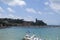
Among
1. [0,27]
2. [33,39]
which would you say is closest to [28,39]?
[33,39]

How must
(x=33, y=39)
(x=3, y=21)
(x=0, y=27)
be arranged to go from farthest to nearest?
(x=0, y=27)
(x=3, y=21)
(x=33, y=39)

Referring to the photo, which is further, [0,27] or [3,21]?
[0,27]

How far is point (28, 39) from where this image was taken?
15992 millimetres

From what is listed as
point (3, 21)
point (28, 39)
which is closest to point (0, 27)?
point (3, 21)

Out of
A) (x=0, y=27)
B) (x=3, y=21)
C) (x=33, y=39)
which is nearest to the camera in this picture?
(x=33, y=39)

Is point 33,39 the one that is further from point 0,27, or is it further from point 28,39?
point 0,27

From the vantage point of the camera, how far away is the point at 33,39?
51.3 ft

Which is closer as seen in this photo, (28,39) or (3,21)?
(28,39)

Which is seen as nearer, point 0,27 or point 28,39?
point 28,39

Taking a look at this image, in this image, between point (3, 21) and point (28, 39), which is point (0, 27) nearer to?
point (3, 21)

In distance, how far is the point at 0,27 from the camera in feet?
135

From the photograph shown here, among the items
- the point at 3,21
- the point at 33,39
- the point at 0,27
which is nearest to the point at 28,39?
the point at 33,39

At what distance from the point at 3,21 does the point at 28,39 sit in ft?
64.0

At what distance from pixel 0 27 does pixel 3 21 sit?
598 centimetres
